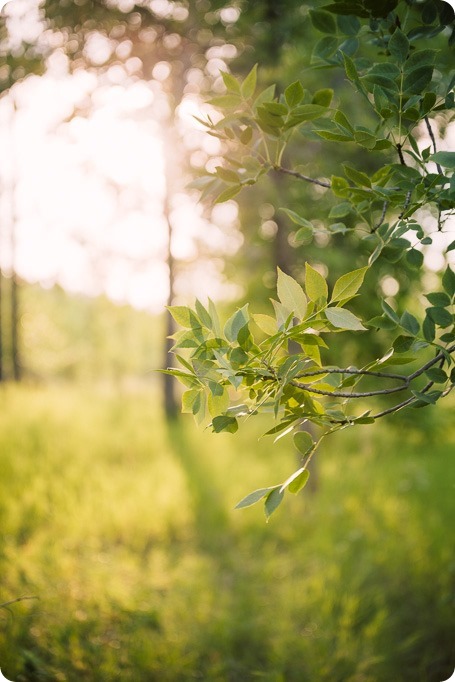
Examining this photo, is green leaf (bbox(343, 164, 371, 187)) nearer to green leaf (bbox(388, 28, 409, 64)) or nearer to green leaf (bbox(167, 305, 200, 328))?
green leaf (bbox(388, 28, 409, 64))

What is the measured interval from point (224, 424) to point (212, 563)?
3.01 meters

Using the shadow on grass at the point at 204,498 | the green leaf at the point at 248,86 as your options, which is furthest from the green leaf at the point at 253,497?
the shadow on grass at the point at 204,498

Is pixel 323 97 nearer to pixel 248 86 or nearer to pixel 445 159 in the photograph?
pixel 248 86

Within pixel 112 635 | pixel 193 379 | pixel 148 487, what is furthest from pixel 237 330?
pixel 148 487

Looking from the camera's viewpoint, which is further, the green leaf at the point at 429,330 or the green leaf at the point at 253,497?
the green leaf at the point at 429,330

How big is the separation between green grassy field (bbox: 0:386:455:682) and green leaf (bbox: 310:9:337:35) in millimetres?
2241

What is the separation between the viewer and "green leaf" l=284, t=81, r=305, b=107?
0.81 metres

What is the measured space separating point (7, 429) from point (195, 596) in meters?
3.47

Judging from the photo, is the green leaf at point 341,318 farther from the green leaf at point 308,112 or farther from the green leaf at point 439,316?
the green leaf at point 308,112

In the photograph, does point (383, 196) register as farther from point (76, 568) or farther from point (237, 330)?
point (76, 568)

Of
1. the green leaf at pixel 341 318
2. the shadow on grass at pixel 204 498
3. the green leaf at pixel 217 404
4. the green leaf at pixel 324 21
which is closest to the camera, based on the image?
the green leaf at pixel 341 318

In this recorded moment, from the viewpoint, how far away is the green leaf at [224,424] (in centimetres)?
75

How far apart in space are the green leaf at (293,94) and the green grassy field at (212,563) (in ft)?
6.79

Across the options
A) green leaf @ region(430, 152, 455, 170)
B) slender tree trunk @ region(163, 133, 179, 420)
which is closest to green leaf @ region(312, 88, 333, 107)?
green leaf @ region(430, 152, 455, 170)
